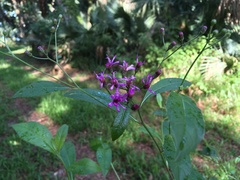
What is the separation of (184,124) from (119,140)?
2.22 metres

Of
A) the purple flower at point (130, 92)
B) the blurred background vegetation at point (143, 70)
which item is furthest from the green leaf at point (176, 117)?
the blurred background vegetation at point (143, 70)

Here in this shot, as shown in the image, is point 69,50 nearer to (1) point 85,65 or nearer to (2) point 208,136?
(1) point 85,65

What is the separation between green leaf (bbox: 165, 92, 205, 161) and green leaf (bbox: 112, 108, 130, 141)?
0.17 metres

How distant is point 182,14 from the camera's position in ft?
18.6

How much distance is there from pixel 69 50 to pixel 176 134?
562 cm

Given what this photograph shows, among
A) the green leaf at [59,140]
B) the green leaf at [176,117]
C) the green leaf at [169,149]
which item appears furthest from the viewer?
the green leaf at [59,140]

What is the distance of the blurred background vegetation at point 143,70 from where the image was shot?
2295 millimetres

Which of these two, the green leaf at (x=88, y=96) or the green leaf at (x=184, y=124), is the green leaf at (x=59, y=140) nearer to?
the green leaf at (x=88, y=96)

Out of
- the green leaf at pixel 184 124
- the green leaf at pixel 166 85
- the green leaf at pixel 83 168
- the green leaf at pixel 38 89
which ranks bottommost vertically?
the green leaf at pixel 83 168

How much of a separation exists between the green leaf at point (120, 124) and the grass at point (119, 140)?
3.05 feet

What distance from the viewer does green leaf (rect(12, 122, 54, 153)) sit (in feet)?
2.55

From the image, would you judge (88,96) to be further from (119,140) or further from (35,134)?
(119,140)

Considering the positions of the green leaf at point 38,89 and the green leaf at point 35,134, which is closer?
the green leaf at point 38,89

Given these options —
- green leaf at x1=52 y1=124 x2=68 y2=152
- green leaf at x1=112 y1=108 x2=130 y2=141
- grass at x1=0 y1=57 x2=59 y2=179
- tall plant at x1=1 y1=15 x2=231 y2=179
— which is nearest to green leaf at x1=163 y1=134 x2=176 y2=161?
tall plant at x1=1 y1=15 x2=231 y2=179
